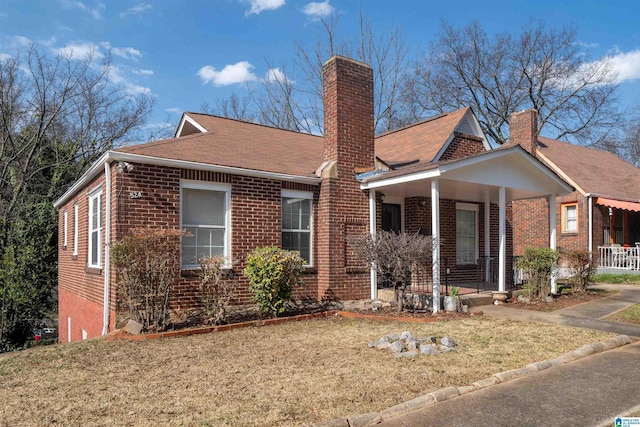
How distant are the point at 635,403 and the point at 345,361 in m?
3.12

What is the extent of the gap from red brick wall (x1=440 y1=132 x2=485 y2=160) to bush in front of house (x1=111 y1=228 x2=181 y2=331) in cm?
846

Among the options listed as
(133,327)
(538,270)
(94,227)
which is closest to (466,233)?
(538,270)

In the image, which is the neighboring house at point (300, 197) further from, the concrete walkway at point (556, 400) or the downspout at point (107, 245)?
the concrete walkway at point (556, 400)

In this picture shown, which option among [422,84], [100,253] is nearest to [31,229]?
[100,253]

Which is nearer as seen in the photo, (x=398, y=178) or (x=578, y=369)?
(x=578, y=369)

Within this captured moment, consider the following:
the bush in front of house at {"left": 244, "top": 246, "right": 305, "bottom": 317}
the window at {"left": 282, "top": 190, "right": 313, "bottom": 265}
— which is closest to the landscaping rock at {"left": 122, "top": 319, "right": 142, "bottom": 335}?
the bush in front of house at {"left": 244, "top": 246, "right": 305, "bottom": 317}

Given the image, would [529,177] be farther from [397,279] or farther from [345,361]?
[345,361]

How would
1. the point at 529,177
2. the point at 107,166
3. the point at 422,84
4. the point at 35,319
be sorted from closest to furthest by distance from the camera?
the point at 107,166 → the point at 529,177 → the point at 35,319 → the point at 422,84

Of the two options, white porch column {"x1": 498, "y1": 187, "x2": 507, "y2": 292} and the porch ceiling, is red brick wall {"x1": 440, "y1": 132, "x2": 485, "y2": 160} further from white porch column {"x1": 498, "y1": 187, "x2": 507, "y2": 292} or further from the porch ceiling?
white porch column {"x1": 498, "y1": 187, "x2": 507, "y2": 292}

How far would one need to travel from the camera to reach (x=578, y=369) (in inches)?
223

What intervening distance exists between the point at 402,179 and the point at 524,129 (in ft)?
28.9

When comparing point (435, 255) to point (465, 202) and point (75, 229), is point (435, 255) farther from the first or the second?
point (75, 229)

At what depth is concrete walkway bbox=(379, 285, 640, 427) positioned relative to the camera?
13.4 ft

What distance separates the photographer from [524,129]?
16250 mm
